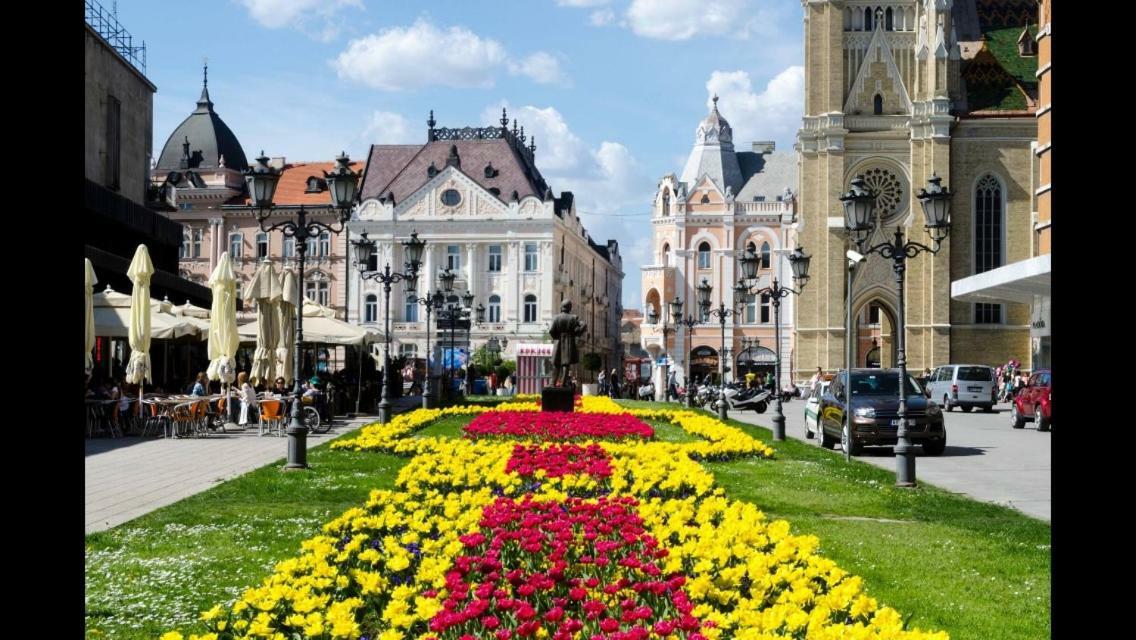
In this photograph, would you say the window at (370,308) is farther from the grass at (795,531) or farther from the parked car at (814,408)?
the grass at (795,531)

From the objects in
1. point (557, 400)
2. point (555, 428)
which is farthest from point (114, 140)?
point (555, 428)

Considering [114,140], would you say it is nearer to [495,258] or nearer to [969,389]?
[969,389]

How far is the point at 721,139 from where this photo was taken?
328ft

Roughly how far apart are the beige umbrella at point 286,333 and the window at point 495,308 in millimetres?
48590

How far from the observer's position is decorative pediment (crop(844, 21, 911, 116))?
68125 mm

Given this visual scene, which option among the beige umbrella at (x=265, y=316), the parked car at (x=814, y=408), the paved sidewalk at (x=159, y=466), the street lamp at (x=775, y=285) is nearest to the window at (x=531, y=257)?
the street lamp at (x=775, y=285)

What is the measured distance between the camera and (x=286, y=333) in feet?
95.6

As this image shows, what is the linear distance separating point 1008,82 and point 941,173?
8.27 m

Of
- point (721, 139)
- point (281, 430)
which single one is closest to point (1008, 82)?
point (721, 139)

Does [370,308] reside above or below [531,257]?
below

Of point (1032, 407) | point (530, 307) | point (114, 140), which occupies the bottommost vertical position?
point (1032, 407)

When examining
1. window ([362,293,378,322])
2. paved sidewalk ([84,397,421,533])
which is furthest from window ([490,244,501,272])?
paved sidewalk ([84,397,421,533])

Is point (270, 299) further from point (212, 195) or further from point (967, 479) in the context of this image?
point (212, 195)

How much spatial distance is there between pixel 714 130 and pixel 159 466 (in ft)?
284
